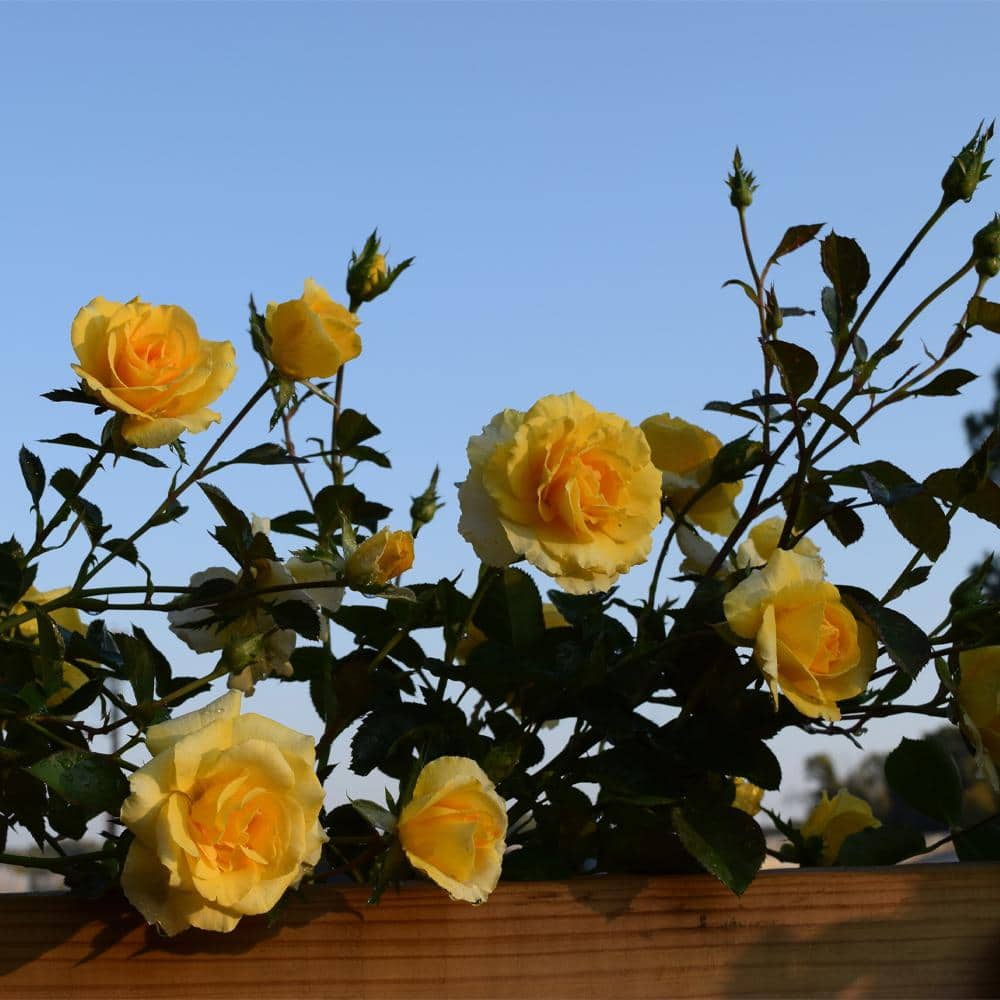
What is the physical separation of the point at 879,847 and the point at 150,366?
22.7 inches

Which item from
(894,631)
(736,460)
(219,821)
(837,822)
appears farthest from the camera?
(837,822)

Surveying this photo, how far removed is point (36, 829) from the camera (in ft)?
2.16

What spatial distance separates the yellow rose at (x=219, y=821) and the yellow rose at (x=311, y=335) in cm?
24

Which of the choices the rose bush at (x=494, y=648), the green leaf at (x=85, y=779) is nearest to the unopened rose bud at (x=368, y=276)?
the rose bush at (x=494, y=648)

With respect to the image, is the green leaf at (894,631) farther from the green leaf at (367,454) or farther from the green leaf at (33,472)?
the green leaf at (33,472)

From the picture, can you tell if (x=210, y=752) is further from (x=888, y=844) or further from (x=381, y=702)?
(x=888, y=844)

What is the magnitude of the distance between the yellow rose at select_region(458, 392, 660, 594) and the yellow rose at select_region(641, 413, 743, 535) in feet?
0.45

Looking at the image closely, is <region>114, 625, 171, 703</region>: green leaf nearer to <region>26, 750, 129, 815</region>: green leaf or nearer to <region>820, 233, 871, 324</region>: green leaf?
<region>26, 750, 129, 815</region>: green leaf

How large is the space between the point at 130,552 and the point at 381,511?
6.5 inches

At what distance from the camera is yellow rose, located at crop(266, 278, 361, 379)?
71 cm

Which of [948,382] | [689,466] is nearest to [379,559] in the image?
[689,466]

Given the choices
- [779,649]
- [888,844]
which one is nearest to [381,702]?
[779,649]

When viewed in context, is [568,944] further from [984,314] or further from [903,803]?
[984,314]

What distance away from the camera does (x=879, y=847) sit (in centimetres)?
80
